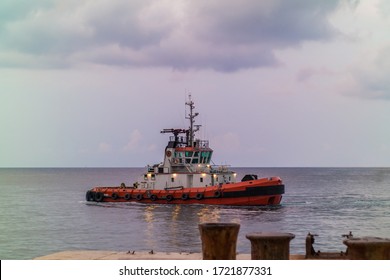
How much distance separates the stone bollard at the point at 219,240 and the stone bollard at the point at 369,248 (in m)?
1.39

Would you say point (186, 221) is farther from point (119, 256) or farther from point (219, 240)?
point (219, 240)

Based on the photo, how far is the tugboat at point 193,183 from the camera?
138ft

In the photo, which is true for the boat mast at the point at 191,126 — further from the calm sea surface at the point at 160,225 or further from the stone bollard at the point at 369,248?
the stone bollard at the point at 369,248

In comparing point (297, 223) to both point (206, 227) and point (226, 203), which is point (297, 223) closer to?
point (226, 203)

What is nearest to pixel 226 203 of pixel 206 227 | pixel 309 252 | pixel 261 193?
pixel 261 193

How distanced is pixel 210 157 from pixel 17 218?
49.3ft

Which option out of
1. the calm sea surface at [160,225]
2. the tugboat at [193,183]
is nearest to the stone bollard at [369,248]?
the calm sea surface at [160,225]

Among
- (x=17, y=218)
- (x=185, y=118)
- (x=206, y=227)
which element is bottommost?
(x=17, y=218)

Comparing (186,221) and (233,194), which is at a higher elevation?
(233,194)

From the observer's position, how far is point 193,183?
4425 cm

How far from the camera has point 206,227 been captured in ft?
23.5

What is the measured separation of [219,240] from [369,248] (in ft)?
5.66

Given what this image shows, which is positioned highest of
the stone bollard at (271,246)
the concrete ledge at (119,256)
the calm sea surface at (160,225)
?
the stone bollard at (271,246)

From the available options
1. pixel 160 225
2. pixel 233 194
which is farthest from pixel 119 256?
pixel 233 194
